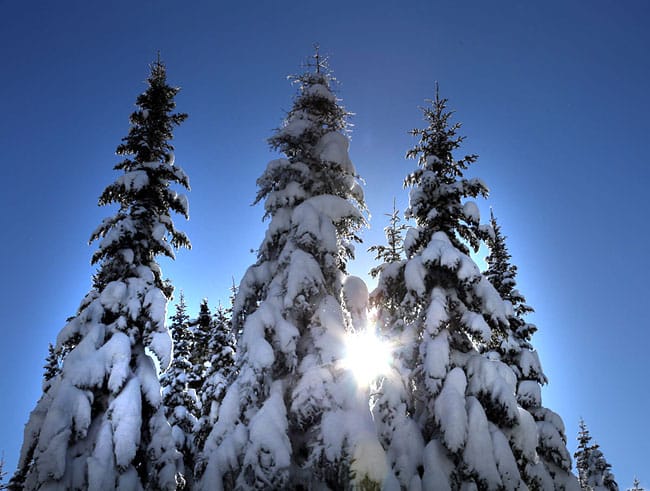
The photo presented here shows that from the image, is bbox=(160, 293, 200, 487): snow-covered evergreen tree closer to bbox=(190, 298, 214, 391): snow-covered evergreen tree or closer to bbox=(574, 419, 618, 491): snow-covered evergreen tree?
bbox=(190, 298, 214, 391): snow-covered evergreen tree

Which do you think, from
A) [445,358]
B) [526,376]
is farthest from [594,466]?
[445,358]

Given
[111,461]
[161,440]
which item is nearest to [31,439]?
[111,461]

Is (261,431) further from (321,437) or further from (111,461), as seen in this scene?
(111,461)

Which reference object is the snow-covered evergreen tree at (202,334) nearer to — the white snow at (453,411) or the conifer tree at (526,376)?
the conifer tree at (526,376)

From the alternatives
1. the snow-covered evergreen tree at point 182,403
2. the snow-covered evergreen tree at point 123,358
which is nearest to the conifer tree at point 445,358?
the snow-covered evergreen tree at point 123,358

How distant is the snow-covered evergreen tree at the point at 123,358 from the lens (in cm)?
1122

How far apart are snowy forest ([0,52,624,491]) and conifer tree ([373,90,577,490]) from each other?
0.04 meters

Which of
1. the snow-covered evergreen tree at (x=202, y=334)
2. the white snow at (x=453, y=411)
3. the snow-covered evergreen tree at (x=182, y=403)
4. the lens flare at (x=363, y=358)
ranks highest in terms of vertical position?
the snow-covered evergreen tree at (x=202, y=334)

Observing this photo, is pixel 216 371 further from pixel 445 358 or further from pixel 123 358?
pixel 445 358

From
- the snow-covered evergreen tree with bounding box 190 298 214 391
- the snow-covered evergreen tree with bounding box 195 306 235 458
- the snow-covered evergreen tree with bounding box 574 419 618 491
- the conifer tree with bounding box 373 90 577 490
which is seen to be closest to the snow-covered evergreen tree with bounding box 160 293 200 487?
the snow-covered evergreen tree with bounding box 195 306 235 458

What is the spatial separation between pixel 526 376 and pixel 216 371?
16286mm

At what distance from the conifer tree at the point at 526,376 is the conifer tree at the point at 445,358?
0.37m

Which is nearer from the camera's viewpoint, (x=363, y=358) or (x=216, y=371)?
(x=363, y=358)

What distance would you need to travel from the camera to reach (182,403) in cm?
2505
